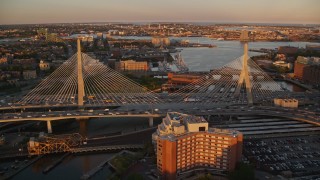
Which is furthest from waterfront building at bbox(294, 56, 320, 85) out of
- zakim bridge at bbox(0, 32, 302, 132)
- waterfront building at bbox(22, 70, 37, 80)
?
waterfront building at bbox(22, 70, 37, 80)

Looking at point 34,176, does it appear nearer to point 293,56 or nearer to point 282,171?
point 282,171

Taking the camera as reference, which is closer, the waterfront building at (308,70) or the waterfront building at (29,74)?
the waterfront building at (308,70)

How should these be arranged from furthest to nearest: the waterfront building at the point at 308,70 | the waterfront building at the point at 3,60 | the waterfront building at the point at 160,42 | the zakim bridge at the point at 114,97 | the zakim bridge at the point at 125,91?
the waterfront building at the point at 160,42, the waterfront building at the point at 3,60, the waterfront building at the point at 308,70, the zakim bridge at the point at 125,91, the zakim bridge at the point at 114,97

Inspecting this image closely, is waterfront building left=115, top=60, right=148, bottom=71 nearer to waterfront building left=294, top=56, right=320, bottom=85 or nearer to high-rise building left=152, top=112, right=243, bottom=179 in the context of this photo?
waterfront building left=294, top=56, right=320, bottom=85

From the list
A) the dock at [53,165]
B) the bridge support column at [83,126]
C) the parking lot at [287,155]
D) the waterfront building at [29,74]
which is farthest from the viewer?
the waterfront building at [29,74]

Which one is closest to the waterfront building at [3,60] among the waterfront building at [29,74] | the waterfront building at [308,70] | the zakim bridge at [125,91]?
the waterfront building at [29,74]

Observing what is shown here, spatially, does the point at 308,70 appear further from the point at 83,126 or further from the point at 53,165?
the point at 53,165

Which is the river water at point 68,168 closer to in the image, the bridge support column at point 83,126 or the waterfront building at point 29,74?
the bridge support column at point 83,126

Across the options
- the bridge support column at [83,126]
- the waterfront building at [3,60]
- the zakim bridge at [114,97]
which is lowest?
the bridge support column at [83,126]
